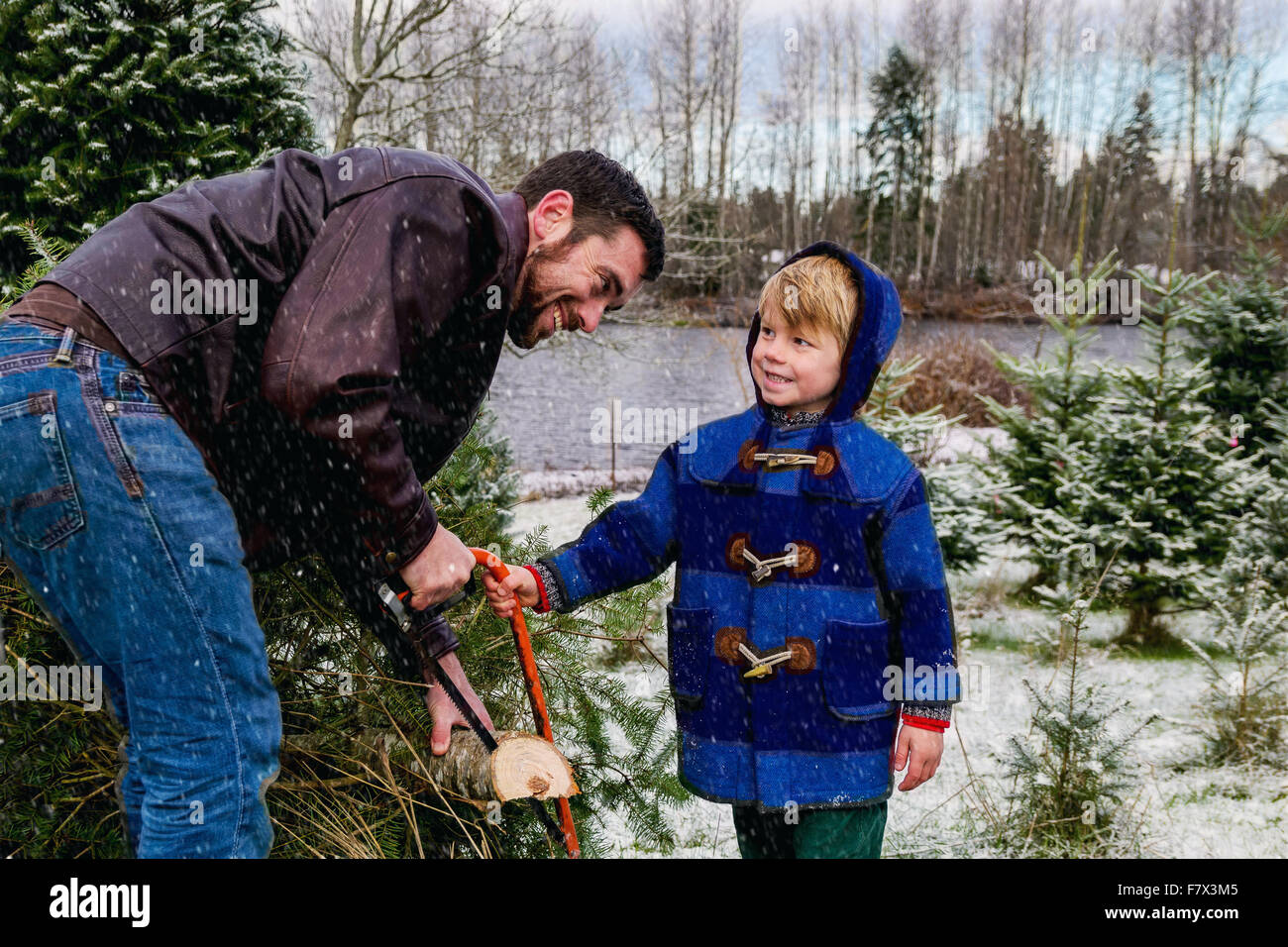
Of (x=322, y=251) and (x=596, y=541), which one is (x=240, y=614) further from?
(x=596, y=541)

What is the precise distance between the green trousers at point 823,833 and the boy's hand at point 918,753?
0.47ft

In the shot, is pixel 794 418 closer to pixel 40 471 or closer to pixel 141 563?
pixel 141 563

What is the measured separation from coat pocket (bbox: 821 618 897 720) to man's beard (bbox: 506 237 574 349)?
994 mm

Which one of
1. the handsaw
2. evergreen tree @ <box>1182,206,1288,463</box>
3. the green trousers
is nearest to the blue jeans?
the handsaw

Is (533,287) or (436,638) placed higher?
(533,287)

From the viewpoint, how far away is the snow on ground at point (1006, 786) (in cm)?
386

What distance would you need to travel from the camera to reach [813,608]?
86.3 inches

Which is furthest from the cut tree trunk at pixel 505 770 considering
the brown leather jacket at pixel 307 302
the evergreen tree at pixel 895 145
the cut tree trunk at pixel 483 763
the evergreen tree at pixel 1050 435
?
the evergreen tree at pixel 895 145

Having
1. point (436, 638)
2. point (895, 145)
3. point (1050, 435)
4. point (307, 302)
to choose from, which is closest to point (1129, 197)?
point (895, 145)

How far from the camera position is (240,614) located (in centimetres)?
175

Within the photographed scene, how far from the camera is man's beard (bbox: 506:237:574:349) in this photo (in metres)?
2.18

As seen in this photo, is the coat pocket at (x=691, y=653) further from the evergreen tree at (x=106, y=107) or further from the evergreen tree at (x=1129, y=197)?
the evergreen tree at (x=1129, y=197)

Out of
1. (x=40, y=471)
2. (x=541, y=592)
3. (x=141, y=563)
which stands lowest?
(x=541, y=592)

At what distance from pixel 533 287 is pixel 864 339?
2.65ft
